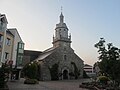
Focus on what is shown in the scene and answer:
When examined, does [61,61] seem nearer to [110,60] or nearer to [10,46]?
[10,46]

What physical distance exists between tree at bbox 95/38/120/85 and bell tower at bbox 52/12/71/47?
103ft

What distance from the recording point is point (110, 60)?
18.4m

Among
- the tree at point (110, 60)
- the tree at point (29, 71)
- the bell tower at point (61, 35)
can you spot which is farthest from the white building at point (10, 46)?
the bell tower at point (61, 35)

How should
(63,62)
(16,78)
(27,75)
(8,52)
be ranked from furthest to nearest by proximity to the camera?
(63,62) < (27,75) < (16,78) < (8,52)

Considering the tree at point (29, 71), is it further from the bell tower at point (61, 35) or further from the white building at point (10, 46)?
the bell tower at point (61, 35)

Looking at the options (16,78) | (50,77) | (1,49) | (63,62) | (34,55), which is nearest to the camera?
(1,49)

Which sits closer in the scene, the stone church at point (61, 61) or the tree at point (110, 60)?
the tree at point (110, 60)

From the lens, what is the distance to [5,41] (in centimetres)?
2939

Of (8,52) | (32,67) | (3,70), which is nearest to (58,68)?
(32,67)

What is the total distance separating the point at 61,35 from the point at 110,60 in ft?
110

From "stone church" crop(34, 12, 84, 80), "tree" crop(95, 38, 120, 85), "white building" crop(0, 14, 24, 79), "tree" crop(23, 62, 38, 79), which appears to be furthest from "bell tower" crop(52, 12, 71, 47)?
"tree" crop(95, 38, 120, 85)

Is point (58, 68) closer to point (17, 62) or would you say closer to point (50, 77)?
point (50, 77)

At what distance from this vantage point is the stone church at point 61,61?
146 feet

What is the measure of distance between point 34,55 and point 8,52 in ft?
97.5
